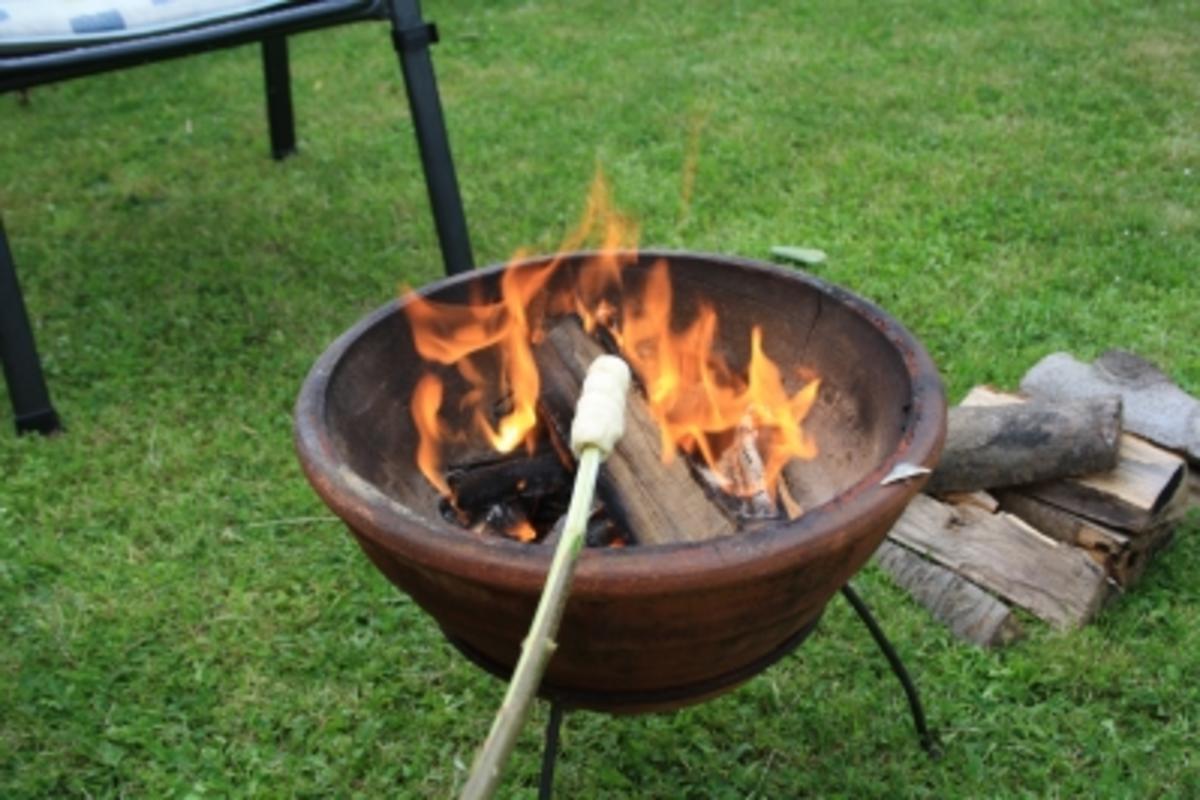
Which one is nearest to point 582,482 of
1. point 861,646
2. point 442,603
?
point 442,603

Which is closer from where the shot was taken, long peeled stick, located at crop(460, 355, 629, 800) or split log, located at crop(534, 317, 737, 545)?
long peeled stick, located at crop(460, 355, 629, 800)

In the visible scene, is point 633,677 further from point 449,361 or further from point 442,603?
point 449,361

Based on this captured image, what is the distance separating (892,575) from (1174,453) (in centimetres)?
63

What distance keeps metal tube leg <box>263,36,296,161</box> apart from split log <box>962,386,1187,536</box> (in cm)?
302

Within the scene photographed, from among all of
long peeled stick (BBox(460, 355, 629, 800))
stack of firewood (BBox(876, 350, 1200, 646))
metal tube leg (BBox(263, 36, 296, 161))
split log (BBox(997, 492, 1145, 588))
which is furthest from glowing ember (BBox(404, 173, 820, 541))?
metal tube leg (BBox(263, 36, 296, 161))

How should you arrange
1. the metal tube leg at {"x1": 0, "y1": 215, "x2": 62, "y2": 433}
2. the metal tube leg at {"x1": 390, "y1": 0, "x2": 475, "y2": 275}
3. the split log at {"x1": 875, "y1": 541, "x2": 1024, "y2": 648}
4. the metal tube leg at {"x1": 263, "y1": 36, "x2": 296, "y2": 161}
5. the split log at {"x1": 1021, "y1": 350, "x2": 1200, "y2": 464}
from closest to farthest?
the split log at {"x1": 875, "y1": 541, "x2": 1024, "y2": 648} < the split log at {"x1": 1021, "y1": 350, "x2": 1200, "y2": 464} < the metal tube leg at {"x1": 0, "y1": 215, "x2": 62, "y2": 433} < the metal tube leg at {"x1": 390, "y1": 0, "x2": 475, "y2": 275} < the metal tube leg at {"x1": 263, "y1": 36, "x2": 296, "y2": 161}

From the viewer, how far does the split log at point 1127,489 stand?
2.24m

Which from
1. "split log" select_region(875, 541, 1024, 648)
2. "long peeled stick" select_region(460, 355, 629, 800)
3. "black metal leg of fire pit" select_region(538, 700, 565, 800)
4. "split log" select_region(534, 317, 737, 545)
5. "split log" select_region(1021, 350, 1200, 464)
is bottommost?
"split log" select_region(875, 541, 1024, 648)

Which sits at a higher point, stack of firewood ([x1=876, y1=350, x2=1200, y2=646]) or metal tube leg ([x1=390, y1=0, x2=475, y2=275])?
metal tube leg ([x1=390, y1=0, x2=475, y2=275])

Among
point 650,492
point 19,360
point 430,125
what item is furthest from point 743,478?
point 19,360

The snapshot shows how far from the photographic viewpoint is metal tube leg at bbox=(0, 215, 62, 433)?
2.90 m

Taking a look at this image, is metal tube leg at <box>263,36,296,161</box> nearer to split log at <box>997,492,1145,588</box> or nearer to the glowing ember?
the glowing ember

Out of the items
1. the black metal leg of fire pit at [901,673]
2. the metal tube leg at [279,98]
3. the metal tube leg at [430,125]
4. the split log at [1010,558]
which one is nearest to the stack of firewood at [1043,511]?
the split log at [1010,558]

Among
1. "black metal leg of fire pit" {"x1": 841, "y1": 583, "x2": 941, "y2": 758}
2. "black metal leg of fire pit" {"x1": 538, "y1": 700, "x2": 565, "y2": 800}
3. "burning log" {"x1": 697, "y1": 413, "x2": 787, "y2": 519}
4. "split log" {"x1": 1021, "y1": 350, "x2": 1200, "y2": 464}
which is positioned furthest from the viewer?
"split log" {"x1": 1021, "y1": 350, "x2": 1200, "y2": 464}
